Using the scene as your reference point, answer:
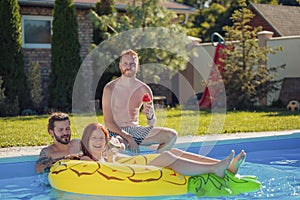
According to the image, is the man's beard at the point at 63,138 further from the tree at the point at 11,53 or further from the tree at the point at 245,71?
the tree at the point at 245,71

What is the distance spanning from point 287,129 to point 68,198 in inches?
177

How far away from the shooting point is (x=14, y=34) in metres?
11.4

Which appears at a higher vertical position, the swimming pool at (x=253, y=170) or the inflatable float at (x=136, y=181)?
the inflatable float at (x=136, y=181)

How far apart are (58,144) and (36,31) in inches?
346

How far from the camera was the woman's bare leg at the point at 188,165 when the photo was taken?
4.27 meters

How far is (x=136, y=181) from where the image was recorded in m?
4.23

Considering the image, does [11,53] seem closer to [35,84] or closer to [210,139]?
[35,84]

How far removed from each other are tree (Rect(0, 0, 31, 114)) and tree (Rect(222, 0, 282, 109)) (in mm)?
4856

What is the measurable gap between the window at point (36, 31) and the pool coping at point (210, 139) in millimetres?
7238

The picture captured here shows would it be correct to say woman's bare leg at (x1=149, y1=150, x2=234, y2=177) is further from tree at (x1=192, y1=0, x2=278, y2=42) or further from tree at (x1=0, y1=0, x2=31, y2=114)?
tree at (x1=192, y1=0, x2=278, y2=42)

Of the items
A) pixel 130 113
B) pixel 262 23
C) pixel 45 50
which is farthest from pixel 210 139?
pixel 262 23

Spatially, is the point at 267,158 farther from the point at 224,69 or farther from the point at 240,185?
the point at 224,69

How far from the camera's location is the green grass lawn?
276 inches

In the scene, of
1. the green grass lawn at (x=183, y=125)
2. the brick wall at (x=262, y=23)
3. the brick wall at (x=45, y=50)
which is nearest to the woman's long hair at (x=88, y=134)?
the green grass lawn at (x=183, y=125)
